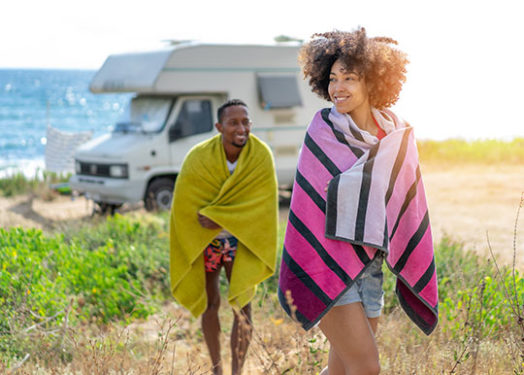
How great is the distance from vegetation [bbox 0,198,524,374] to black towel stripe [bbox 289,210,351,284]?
0.35 meters

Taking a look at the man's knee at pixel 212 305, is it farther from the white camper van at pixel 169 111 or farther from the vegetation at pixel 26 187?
the vegetation at pixel 26 187

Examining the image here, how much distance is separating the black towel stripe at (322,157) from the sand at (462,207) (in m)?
5.16

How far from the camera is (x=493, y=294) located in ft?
13.4

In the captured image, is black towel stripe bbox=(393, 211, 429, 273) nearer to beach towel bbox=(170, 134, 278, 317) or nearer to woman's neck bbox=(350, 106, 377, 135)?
woman's neck bbox=(350, 106, 377, 135)

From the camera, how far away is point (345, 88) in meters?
2.91

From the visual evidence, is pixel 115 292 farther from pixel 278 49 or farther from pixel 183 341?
pixel 278 49

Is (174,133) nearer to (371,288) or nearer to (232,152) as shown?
(232,152)

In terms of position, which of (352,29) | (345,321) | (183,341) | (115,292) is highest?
(352,29)

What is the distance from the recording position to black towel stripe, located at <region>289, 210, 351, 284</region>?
2.78 m

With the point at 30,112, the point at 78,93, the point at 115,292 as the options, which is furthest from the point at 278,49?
the point at 78,93

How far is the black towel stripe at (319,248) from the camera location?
2.78 metres

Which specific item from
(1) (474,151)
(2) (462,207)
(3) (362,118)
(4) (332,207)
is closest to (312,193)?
(4) (332,207)

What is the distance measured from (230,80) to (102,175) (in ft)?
8.83

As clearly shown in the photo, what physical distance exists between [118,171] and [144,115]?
1074 mm
